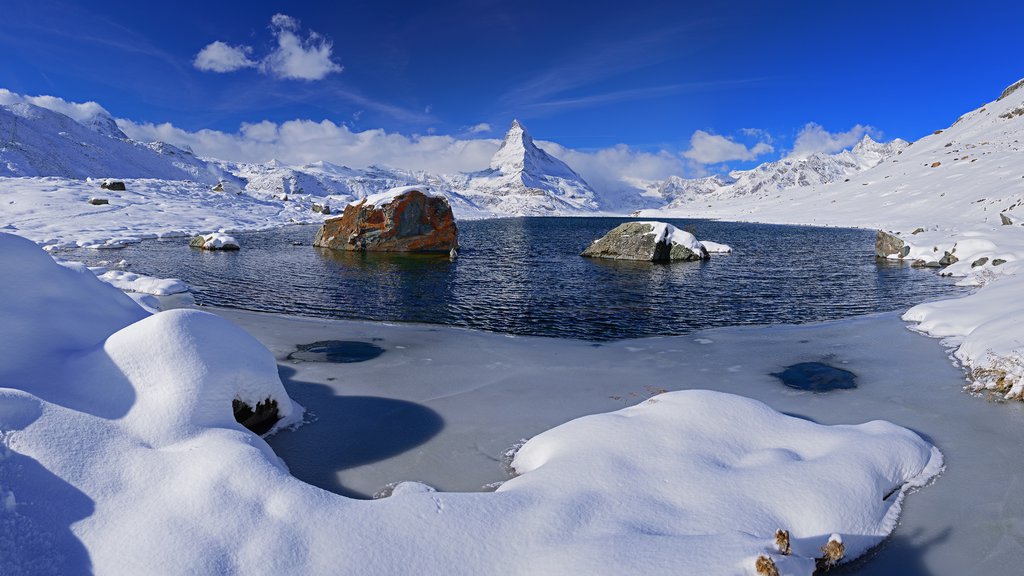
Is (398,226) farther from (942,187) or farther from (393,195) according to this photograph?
(942,187)

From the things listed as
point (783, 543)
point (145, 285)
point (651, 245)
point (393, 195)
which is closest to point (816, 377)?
point (783, 543)

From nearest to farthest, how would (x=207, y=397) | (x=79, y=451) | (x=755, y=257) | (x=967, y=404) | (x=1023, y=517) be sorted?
(x=79, y=451), (x=1023, y=517), (x=207, y=397), (x=967, y=404), (x=755, y=257)

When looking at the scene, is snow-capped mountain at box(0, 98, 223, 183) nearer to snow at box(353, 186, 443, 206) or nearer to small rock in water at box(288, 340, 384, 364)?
snow at box(353, 186, 443, 206)

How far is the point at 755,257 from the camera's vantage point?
38.9m

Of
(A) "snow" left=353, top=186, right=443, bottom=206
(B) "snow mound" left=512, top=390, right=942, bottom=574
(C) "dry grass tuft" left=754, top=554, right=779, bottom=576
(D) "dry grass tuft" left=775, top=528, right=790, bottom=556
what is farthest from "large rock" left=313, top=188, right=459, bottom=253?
(C) "dry grass tuft" left=754, top=554, right=779, bottom=576

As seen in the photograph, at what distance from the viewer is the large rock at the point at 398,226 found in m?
39.5

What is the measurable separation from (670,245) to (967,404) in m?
27.3

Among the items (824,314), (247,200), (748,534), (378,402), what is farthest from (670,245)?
(247,200)

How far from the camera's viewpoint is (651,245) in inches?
1387

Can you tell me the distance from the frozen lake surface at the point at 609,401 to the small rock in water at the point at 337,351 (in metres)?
0.31

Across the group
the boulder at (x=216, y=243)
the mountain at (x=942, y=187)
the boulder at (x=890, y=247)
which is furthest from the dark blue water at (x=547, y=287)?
the mountain at (x=942, y=187)

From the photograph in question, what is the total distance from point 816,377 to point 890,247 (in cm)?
3285

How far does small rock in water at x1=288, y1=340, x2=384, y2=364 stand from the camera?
12.5m

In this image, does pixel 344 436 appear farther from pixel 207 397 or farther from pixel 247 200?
pixel 247 200
